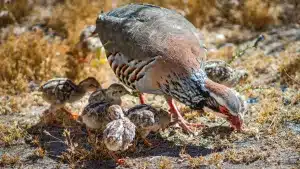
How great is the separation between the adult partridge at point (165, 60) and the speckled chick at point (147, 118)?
0.28m

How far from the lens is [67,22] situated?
957cm

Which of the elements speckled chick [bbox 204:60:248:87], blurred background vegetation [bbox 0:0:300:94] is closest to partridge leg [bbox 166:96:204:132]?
speckled chick [bbox 204:60:248:87]

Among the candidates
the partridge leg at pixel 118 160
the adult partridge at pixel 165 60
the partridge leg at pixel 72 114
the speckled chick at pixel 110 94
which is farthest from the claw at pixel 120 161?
the partridge leg at pixel 72 114

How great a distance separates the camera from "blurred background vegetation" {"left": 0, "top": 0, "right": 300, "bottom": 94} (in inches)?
326

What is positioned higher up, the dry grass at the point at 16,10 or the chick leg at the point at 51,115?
the dry grass at the point at 16,10

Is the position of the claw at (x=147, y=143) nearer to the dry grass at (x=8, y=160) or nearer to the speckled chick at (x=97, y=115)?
the speckled chick at (x=97, y=115)

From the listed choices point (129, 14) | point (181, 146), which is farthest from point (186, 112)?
point (129, 14)

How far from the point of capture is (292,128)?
6.39 m

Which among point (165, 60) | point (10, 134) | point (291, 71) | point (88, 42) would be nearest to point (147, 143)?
point (165, 60)

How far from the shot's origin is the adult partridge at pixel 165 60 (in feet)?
19.6

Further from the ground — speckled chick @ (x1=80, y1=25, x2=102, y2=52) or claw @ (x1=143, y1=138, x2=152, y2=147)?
speckled chick @ (x1=80, y1=25, x2=102, y2=52)

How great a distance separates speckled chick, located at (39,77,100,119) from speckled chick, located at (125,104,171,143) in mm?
1078

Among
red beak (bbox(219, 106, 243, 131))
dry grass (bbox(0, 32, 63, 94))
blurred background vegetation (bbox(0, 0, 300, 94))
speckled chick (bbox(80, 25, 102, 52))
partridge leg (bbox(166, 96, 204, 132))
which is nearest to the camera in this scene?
red beak (bbox(219, 106, 243, 131))

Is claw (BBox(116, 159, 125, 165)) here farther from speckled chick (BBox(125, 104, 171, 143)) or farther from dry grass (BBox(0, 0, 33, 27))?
dry grass (BBox(0, 0, 33, 27))
